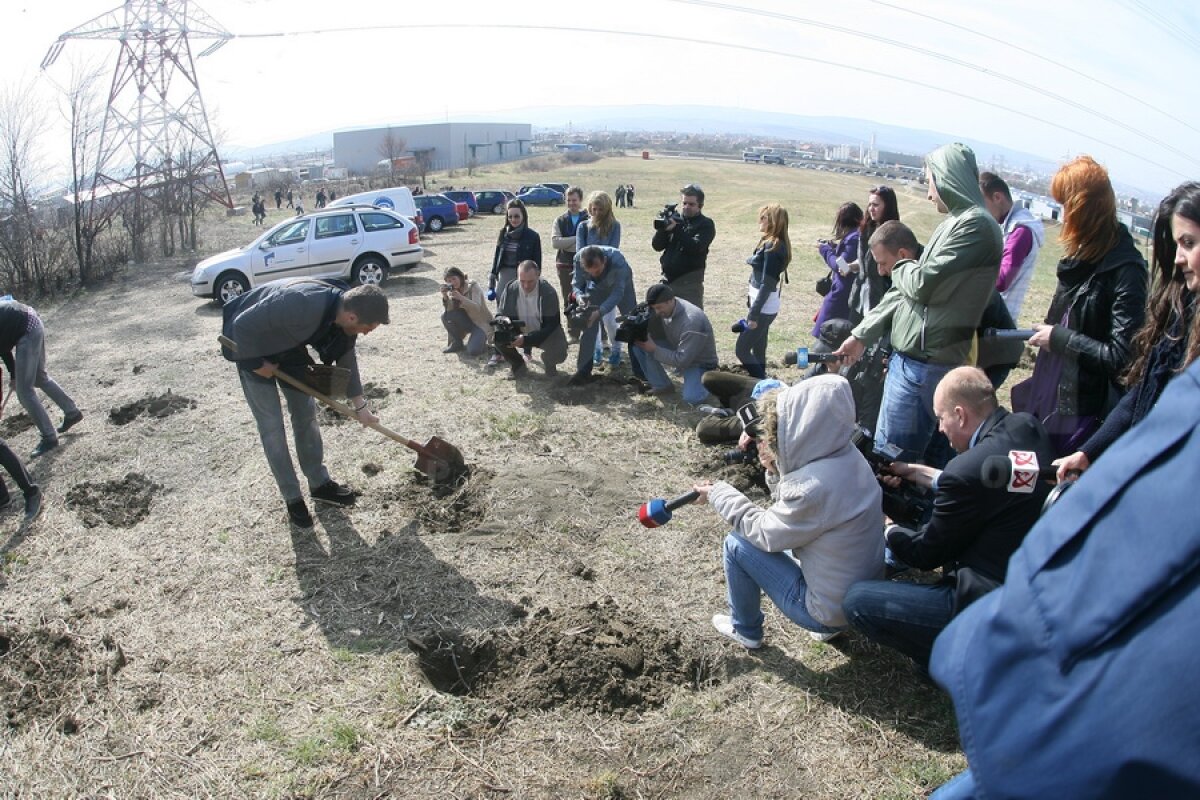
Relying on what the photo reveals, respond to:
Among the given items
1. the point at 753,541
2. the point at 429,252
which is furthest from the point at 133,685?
the point at 429,252

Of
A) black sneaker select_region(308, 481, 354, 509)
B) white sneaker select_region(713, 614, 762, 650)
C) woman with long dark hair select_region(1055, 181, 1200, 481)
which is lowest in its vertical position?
black sneaker select_region(308, 481, 354, 509)

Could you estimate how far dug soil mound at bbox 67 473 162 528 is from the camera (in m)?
5.12

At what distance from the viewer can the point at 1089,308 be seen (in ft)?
11.3

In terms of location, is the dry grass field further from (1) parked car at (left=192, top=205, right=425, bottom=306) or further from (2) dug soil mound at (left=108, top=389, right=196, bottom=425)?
(1) parked car at (left=192, top=205, right=425, bottom=306)

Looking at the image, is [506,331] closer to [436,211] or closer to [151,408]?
[151,408]

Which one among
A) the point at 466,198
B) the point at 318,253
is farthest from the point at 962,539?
the point at 466,198

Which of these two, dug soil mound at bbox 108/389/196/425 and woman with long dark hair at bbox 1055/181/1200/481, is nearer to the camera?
woman with long dark hair at bbox 1055/181/1200/481

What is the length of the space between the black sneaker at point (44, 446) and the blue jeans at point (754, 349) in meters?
5.82

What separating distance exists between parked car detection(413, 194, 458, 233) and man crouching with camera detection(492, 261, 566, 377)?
1642 centimetres

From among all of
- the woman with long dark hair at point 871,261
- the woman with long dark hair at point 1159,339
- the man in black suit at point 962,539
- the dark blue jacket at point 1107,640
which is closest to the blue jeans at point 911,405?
A: the man in black suit at point 962,539

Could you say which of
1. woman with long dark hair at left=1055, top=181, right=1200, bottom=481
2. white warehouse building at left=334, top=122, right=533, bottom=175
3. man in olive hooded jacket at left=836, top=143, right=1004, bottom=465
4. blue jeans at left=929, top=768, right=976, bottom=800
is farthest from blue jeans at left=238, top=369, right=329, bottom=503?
white warehouse building at left=334, top=122, right=533, bottom=175

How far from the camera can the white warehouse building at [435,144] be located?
249 feet

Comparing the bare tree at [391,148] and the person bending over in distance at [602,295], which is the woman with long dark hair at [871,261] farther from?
the bare tree at [391,148]

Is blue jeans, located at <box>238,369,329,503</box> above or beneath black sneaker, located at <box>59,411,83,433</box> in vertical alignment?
above
